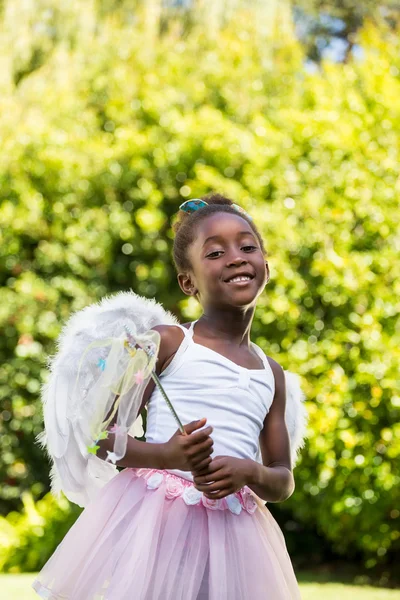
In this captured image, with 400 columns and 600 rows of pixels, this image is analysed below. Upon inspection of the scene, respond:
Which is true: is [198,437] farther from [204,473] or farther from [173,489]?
[173,489]

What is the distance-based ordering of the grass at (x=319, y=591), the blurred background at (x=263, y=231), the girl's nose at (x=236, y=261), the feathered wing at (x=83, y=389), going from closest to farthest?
the feathered wing at (x=83, y=389)
the girl's nose at (x=236, y=261)
the grass at (x=319, y=591)
the blurred background at (x=263, y=231)

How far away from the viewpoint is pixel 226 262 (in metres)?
2.31

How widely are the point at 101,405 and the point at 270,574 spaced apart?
628 millimetres

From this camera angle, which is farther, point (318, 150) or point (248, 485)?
point (318, 150)

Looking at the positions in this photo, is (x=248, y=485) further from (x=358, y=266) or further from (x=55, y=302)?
(x=55, y=302)

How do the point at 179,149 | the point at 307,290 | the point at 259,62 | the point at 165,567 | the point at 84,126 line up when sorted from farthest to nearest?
the point at 259,62
the point at 84,126
the point at 179,149
the point at 307,290
the point at 165,567

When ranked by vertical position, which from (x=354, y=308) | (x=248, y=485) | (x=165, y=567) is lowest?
(x=165, y=567)

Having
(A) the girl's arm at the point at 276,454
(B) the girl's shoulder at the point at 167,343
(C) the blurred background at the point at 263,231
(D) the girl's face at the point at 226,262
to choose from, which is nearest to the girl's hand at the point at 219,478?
(A) the girl's arm at the point at 276,454

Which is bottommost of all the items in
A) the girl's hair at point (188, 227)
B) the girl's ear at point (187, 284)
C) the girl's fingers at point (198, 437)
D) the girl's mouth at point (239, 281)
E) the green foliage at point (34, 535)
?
the green foliage at point (34, 535)

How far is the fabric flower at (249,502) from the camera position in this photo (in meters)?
2.30

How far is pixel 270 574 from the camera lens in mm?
2197

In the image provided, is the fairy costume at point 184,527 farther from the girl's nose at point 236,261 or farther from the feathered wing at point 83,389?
the girl's nose at point 236,261

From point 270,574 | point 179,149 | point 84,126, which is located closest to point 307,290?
point 179,149

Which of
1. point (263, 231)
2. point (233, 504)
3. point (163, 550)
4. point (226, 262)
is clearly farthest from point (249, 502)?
point (263, 231)
